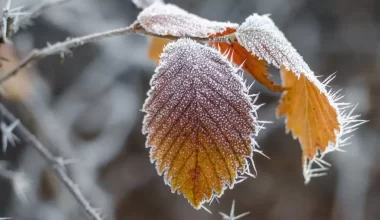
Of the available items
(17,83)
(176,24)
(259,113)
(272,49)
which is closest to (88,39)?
(176,24)

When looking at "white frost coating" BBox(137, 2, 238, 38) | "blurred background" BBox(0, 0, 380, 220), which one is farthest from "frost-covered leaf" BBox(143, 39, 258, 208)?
"blurred background" BBox(0, 0, 380, 220)

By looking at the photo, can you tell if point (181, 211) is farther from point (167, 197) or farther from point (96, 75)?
point (96, 75)

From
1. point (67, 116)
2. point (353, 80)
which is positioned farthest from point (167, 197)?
point (353, 80)

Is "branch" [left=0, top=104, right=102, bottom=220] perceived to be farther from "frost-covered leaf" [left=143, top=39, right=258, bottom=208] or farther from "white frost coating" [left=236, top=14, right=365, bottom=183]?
"white frost coating" [left=236, top=14, right=365, bottom=183]

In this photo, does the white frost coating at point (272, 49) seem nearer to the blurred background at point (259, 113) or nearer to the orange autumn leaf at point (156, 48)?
the orange autumn leaf at point (156, 48)

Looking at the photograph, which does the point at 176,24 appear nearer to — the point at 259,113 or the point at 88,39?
the point at 88,39
